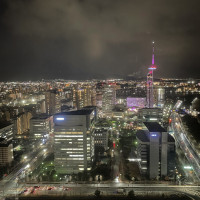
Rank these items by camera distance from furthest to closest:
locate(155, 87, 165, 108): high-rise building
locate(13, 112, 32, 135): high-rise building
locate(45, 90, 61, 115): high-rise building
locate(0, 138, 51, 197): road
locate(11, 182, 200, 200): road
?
locate(155, 87, 165, 108): high-rise building → locate(45, 90, 61, 115): high-rise building → locate(13, 112, 32, 135): high-rise building → locate(0, 138, 51, 197): road → locate(11, 182, 200, 200): road

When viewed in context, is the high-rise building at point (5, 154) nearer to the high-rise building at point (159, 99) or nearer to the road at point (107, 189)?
the road at point (107, 189)

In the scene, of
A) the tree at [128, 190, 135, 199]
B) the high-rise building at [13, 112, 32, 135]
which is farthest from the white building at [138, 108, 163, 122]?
the high-rise building at [13, 112, 32, 135]

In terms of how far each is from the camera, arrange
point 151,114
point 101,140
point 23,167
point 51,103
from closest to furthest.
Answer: point 23,167 < point 101,140 < point 151,114 < point 51,103

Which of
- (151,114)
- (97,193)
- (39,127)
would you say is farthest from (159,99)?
(97,193)

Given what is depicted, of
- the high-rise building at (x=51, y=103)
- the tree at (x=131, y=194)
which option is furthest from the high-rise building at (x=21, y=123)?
the tree at (x=131, y=194)

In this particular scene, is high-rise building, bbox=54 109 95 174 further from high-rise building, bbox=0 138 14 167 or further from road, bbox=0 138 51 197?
high-rise building, bbox=0 138 14 167

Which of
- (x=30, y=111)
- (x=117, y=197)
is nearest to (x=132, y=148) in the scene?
(x=117, y=197)

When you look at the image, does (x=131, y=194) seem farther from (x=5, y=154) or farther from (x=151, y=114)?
(x=151, y=114)

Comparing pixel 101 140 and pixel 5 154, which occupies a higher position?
pixel 101 140
